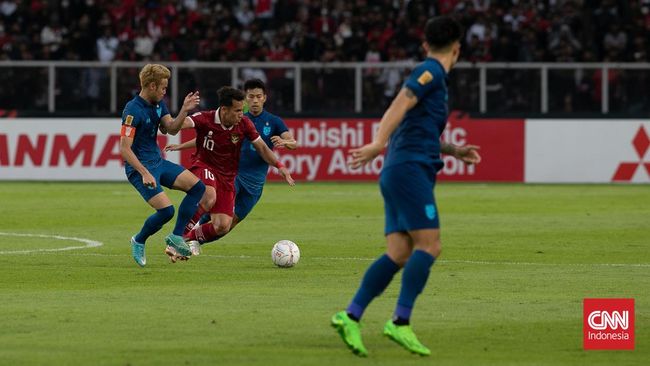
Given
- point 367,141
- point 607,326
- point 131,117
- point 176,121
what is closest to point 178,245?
point 176,121

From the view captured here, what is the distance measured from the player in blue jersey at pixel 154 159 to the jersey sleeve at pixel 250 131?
671 mm

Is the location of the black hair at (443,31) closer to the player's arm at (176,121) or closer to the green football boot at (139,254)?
the player's arm at (176,121)

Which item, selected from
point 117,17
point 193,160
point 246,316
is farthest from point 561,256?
point 117,17

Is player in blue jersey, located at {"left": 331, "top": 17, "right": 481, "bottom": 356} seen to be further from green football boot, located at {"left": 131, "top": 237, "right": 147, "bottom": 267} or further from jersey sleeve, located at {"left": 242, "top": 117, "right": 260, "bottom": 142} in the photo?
jersey sleeve, located at {"left": 242, "top": 117, "right": 260, "bottom": 142}

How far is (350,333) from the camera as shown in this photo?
9.12m

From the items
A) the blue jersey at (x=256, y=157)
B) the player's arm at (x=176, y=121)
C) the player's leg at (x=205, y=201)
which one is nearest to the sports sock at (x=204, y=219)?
the player's leg at (x=205, y=201)

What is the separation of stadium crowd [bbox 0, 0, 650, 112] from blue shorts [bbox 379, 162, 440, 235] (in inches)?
842

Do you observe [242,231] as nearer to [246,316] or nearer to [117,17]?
[246,316]

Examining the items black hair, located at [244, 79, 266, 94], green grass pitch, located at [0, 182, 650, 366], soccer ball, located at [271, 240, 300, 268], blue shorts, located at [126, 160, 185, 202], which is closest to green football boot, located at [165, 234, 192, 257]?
green grass pitch, located at [0, 182, 650, 366]

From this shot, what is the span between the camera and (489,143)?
3039 cm

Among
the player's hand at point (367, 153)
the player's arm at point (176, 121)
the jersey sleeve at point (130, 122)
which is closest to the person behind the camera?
the player's hand at point (367, 153)

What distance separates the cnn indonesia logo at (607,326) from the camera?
9562 millimetres

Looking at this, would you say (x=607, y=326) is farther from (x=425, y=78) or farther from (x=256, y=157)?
(x=256, y=157)

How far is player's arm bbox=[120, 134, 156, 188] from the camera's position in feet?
46.8
